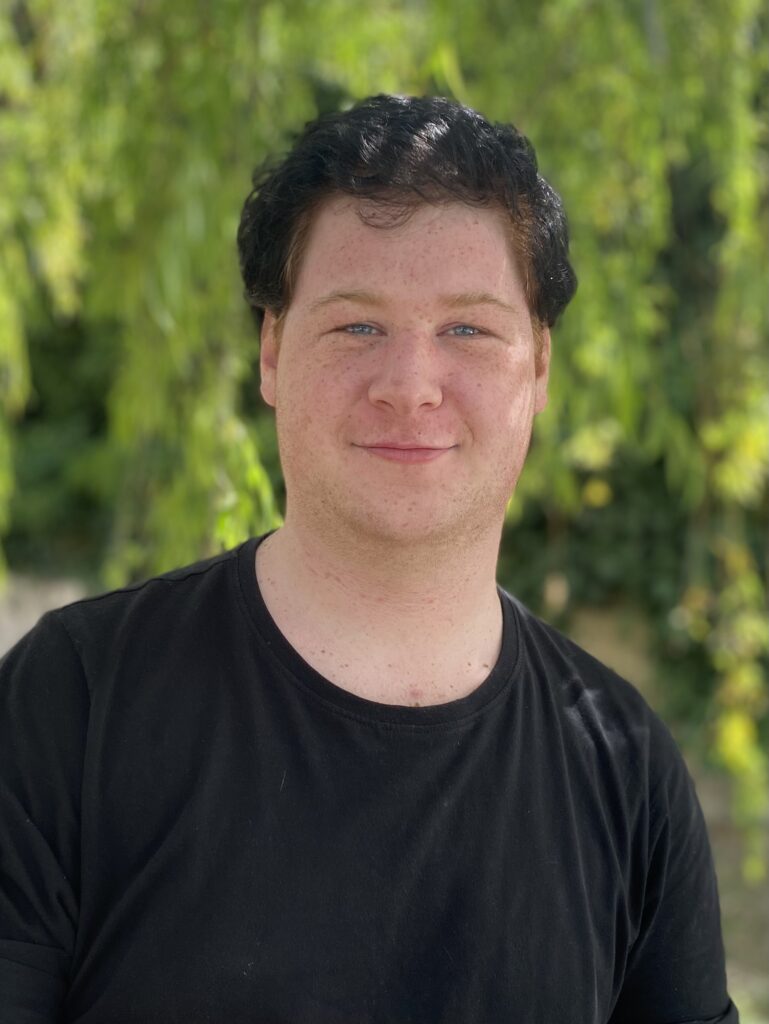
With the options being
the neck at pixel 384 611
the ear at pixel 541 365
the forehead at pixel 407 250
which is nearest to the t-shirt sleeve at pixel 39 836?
the neck at pixel 384 611

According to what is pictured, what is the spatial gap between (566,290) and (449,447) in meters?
0.29

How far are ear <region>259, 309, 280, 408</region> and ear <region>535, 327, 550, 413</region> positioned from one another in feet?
0.91

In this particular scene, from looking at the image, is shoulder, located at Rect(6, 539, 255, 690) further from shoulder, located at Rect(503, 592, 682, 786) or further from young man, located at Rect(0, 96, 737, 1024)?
shoulder, located at Rect(503, 592, 682, 786)

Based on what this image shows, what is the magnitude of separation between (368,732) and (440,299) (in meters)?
0.41

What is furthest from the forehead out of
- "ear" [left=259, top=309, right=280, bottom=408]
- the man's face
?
"ear" [left=259, top=309, right=280, bottom=408]

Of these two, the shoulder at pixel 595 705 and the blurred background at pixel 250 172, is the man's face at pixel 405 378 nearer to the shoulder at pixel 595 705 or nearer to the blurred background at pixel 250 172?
the shoulder at pixel 595 705

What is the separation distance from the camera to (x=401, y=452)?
1258mm

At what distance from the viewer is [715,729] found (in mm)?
5090

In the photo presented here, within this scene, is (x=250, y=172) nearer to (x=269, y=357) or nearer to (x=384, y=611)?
(x=269, y=357)

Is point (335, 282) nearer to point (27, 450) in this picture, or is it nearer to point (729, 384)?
point (729, 384)

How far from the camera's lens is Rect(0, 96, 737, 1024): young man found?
3.89 ft

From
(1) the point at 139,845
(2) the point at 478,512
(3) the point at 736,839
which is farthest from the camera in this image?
(3) the point at 736,839

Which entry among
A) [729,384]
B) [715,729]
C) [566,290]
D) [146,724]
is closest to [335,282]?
[566,290]

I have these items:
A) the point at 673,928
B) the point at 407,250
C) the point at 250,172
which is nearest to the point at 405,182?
the point at 407,250
